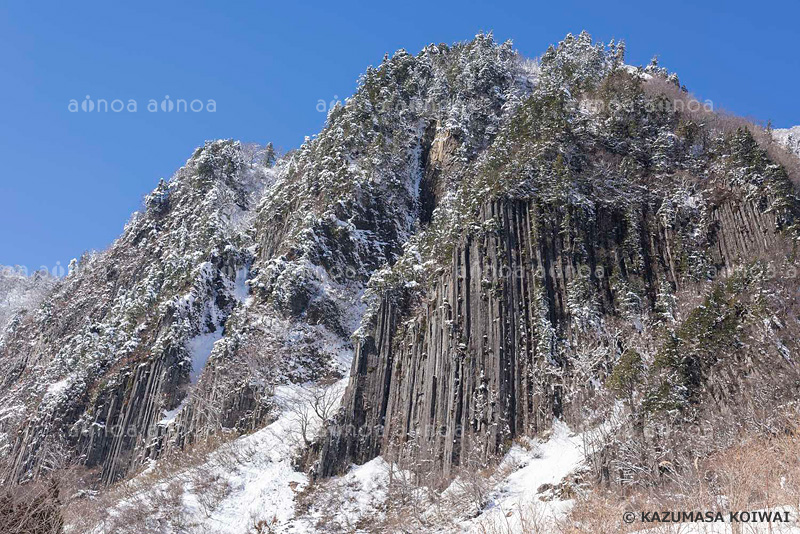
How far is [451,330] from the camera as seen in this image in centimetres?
3409

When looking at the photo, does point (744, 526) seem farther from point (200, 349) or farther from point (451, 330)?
point (200, 349)

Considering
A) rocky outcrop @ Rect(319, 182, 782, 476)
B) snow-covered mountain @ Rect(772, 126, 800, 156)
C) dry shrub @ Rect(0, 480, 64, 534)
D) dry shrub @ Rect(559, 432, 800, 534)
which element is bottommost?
dry shrub @ Rect(0, 480, 64, 534)

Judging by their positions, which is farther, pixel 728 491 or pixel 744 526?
pixel 728 491

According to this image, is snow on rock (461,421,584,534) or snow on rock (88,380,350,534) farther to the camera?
snow on rock (88,380,350,534)

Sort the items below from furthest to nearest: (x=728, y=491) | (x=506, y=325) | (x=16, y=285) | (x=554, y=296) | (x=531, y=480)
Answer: (x=16, y=285), (x=554, y=296), (x=506, y=325), (x=531, y=480), (x=728, y=491)

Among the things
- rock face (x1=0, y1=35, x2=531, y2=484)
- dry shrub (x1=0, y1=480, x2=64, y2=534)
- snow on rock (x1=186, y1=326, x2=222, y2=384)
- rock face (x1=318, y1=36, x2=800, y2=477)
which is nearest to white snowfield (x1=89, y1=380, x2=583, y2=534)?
rock face (x1=318, y1=36, x2=800, y2=477)

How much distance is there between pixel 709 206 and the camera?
124 ft

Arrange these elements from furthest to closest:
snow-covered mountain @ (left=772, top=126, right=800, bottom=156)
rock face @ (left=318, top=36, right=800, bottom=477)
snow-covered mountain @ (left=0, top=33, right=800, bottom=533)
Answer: snow-covered mountain @ (left=772, top=126, right=800, bottom=156) < rock face @ (left=318, top=36, right=800, bottom=477) < snow-covered mountain @ (left=0, top=33, right=800, bottom=533)

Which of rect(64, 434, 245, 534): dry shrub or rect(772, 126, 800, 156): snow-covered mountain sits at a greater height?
rect(772, 126, 800, 156): snow-covered mountain

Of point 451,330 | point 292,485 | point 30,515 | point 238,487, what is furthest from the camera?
point 451,330

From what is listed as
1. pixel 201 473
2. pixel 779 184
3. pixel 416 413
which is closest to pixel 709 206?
pixel 779 184

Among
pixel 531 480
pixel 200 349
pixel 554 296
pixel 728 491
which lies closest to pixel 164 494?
pixel 200 349

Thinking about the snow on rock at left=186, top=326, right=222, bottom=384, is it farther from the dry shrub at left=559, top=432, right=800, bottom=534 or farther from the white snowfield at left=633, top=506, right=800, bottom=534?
the white snowfield at left=633, top=506, right=800, bottom=534

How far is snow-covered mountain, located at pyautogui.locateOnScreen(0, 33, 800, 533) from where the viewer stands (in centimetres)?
2797
